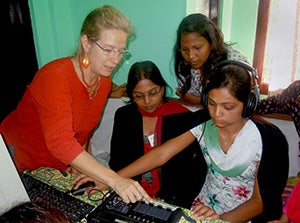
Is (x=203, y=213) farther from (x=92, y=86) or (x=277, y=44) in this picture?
(x=277, y=44)

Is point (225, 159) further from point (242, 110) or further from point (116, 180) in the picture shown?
point (116, 180)

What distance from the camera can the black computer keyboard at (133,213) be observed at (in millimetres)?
1087

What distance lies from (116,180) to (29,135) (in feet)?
1.75

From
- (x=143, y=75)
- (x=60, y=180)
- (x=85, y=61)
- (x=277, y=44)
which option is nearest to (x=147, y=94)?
(x=143, y=75)

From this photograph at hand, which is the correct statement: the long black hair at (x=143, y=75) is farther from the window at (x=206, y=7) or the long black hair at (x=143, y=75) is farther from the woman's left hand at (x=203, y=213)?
the woman's left hand at (x=203, y=213)

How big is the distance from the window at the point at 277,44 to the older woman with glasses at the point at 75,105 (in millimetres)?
1470

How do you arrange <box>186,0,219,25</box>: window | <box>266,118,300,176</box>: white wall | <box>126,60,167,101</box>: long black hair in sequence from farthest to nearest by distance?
<box>186,0,219,25</box>: window
<box>266,118,300,176</box>: white wall
<box>126,60,167,101</box>: long black hair

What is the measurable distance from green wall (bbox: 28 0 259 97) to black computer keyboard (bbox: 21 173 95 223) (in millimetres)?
1611

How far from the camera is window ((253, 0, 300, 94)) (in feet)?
7.63

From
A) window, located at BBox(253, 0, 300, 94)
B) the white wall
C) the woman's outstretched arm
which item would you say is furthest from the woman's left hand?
window, located at BBox(253, 0, 300, 94)

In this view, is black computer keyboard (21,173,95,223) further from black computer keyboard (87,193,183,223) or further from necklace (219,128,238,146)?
necklace (219,128,238,146)

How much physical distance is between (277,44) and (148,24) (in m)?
1.00

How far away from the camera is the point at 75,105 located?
4.51 ft

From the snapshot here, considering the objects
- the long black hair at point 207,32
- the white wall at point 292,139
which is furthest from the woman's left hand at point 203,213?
the white wall at point 292,139
